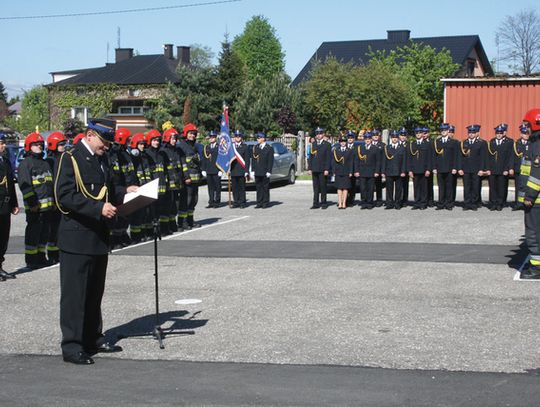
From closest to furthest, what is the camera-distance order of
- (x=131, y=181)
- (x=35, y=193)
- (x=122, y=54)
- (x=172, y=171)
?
(x=35, y=193) → (x=131, y=181) → (x=172, y=171) → (x=122, y=54)

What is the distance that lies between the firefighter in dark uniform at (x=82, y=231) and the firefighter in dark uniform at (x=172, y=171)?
9.24m

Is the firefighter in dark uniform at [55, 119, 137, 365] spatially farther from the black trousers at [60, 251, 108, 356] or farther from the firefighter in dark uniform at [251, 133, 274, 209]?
the firefighter in dark uniform at [251, 133, 274, 209]

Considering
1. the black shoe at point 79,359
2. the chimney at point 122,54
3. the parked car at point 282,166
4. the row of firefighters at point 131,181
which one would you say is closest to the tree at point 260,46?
the chimney at point 122,54

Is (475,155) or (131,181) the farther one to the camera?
(475,155)

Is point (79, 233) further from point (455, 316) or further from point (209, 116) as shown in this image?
point (209, 116)

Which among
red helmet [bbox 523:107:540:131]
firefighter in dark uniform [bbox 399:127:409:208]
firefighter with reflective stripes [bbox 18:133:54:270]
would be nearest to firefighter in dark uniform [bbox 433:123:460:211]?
firefighter in dark uniform [bbox 399:127:409:208]

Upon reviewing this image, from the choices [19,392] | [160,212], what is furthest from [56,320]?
[160,212]

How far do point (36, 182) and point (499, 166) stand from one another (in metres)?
11.7

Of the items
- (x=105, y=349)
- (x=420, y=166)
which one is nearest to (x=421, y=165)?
(x=420, y=166)

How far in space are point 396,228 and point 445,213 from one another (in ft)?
10.3

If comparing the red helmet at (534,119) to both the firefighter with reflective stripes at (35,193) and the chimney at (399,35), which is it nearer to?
the firefighter with reflective stripes at (35,193)

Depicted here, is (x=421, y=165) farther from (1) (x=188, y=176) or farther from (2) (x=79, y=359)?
(2) (x=79, y=359)

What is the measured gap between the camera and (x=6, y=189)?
42.4ft

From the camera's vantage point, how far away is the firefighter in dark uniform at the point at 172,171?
690 inches
